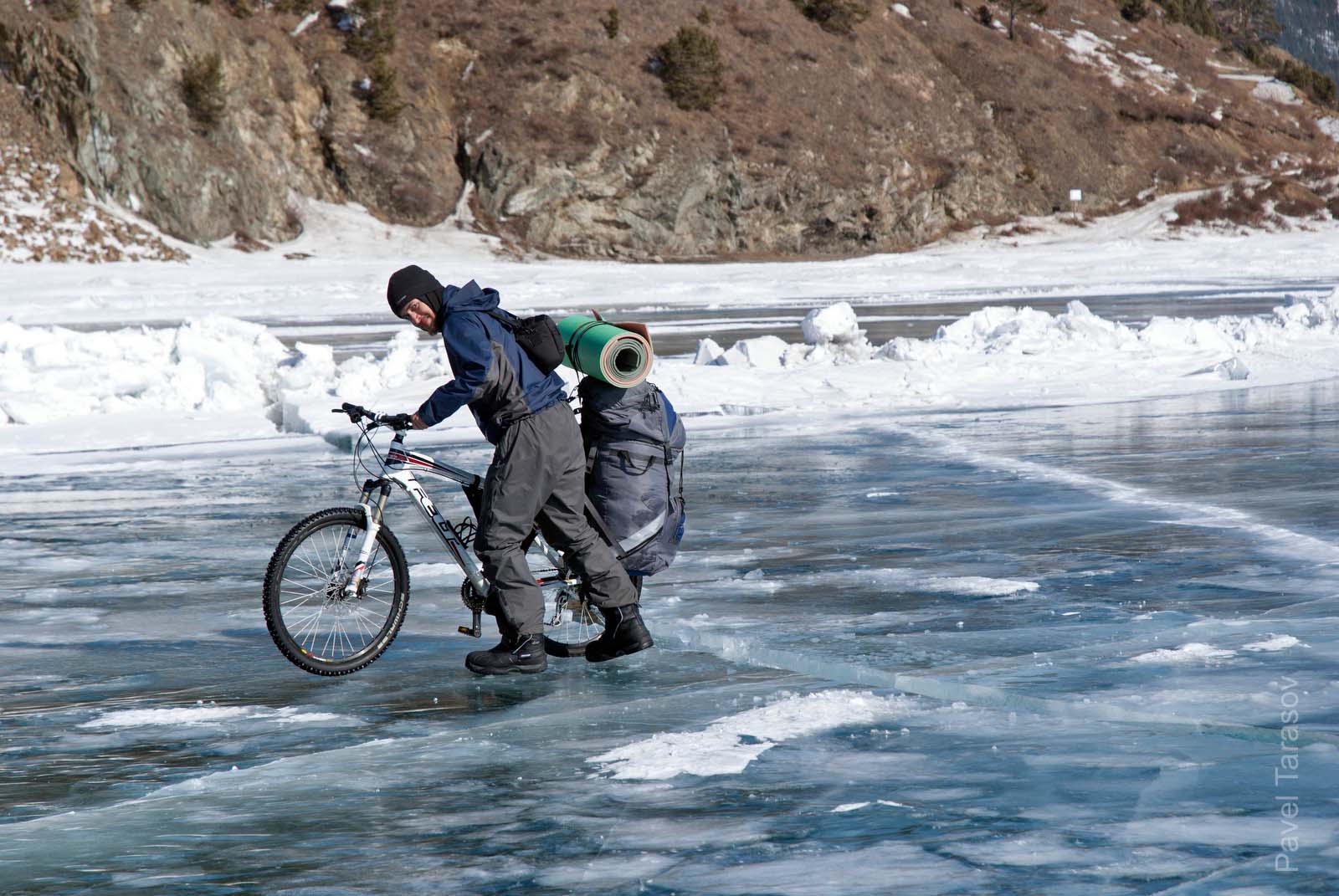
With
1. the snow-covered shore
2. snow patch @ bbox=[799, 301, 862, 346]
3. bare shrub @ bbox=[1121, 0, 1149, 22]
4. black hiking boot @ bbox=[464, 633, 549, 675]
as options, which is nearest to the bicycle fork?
black hiking boot @ bbox=[464, 633, 549, 675]

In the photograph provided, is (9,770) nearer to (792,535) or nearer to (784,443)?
(792,535)

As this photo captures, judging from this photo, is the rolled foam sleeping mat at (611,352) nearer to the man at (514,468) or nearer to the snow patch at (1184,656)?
the man at (514,468)

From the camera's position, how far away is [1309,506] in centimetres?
929

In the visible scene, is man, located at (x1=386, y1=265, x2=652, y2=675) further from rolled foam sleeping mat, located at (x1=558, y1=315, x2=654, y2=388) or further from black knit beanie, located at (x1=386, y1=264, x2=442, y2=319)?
rolled foam sleeping mat, located at (x1=558, y1=315, x2=654, y2=388)

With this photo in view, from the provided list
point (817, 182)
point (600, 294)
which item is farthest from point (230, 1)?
point (600, 294)

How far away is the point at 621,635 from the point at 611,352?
3.73 feet

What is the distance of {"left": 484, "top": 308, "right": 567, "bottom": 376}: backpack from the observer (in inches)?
226

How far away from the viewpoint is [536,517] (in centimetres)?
598

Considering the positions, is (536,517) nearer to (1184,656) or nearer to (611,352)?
(611,352)

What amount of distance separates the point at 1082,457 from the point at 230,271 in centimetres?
4049

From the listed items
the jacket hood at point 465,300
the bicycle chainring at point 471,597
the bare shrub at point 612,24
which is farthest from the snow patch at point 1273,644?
the bare shrub at point 612,24

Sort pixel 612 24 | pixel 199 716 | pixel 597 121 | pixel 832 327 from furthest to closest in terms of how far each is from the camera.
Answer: pixel 612 24, pixel 597 121, pixel 832 327, pixel 199 716

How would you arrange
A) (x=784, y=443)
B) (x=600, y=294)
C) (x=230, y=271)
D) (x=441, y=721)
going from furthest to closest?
(x=230, y=271)
(x=600, y=294)
(x=784, y=443)
(x=441, y=721)

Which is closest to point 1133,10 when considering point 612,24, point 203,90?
point 612,24
